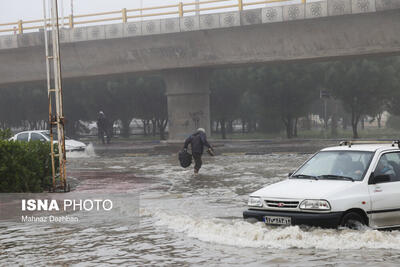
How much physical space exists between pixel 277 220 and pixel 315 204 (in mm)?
605

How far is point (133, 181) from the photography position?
19.5 m

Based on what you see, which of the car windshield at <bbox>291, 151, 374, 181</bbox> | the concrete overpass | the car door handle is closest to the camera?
the car door handle

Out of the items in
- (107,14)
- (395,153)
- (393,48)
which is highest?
(107,14)

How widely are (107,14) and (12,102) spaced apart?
111ft

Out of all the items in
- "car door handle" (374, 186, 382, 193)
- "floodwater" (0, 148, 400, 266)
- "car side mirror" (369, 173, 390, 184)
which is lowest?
"floodwater" (0, 148, 400, 266)

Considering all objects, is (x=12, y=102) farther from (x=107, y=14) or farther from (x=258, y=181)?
(x=258, y=181)

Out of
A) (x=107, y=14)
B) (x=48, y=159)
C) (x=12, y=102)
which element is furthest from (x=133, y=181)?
(x=12, y=102)

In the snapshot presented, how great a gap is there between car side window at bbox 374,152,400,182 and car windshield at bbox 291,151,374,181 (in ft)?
0.59

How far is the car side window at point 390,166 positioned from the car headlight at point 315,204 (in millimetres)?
1278

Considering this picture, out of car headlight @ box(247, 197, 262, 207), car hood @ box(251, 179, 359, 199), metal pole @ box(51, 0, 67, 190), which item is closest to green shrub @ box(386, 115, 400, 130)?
metal pole @ box(51, 0, 67, 190)

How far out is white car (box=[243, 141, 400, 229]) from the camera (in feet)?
29.7

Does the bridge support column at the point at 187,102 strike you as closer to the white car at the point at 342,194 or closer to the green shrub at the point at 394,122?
the white car at the point at 342,194

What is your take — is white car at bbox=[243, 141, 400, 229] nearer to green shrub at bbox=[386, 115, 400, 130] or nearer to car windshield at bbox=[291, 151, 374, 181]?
car windshield at bbox=[291, 151, 374, 181]

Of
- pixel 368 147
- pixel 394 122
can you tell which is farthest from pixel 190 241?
pixel 394 122
